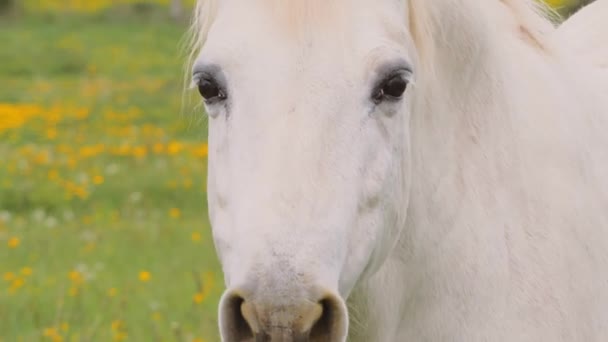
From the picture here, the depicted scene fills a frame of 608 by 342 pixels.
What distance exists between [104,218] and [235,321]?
631 cm

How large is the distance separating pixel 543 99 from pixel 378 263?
76cm

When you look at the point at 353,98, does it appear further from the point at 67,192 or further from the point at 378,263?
the point at 67,192

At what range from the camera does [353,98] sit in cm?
244

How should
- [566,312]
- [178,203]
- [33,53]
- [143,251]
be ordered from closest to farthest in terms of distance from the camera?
[566,312]
[143,251]
[178,203]
[33,53]

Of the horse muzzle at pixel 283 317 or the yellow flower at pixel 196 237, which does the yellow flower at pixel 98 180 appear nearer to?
the yellow flower at pixel 196 237

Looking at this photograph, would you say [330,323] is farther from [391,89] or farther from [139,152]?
[139,152]

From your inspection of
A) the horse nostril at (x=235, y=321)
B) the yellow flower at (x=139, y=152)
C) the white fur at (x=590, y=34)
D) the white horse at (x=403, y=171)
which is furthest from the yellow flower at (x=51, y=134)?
the horse nostril at (x=235, y=321)

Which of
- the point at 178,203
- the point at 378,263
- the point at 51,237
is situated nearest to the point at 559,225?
the point at 378,263

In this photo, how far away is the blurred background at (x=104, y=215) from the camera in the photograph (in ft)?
18.7

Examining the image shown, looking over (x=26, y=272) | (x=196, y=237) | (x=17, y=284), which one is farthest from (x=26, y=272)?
(x=196, y=237)

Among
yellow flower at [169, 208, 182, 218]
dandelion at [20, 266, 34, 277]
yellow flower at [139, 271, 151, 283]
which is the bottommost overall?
yellow flower at [169, 208, 182, 218]

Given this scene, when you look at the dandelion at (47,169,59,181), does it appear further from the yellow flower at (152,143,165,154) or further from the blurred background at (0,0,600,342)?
the yellow flower at (152,143,165,154)

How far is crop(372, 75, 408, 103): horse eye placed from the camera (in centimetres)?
249

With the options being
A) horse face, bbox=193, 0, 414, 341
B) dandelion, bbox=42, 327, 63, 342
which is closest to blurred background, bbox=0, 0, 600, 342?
dandelion, bbox=42, 327, 63, 342
